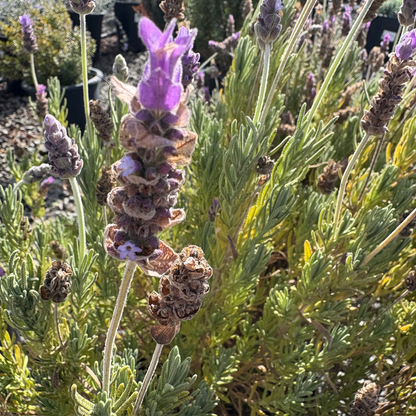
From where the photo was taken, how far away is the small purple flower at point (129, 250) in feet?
1.73

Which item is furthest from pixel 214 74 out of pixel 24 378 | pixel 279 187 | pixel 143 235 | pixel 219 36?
pixel 219 36

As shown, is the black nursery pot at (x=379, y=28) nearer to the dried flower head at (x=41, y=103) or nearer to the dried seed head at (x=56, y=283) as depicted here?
the dried flower head at (x=41, y=103)

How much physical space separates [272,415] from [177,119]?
1386mm

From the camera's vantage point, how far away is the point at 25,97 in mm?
4215

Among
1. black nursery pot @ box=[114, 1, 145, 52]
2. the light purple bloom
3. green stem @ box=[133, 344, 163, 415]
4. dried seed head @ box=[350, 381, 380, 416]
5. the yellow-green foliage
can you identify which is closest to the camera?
the light purple bloom

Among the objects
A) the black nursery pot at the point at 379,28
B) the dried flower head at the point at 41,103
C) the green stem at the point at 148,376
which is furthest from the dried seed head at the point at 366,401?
the black nursery pot at the point at 379,28

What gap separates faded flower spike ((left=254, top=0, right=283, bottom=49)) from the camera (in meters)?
0.91

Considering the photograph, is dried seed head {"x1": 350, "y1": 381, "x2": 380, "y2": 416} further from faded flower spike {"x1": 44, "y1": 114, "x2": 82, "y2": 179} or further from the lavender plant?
faded flower spike {"x1": 44, "y1": 114, "x2": 82, "y2": 179}

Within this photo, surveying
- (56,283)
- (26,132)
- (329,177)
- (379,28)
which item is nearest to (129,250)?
(56,283)

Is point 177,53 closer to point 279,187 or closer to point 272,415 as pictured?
point 279,187

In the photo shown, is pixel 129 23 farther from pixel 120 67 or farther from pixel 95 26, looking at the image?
pixel 120 67

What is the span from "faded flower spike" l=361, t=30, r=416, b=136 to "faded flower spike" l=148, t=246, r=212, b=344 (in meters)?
0.61

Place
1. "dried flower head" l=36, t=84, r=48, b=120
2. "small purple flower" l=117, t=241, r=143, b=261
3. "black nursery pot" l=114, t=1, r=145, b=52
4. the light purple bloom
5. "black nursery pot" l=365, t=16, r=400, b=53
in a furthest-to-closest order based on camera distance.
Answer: "black nursery pot" l=114, t=1, r=145, b=52 < "black nursery pot" l=365, t=16, r=400, b=53 < "dried flower head" l=36, t=84, r=48, b=120 < "small purple flower" l=117, t=241, r=143, b=261 < the light purple bloom

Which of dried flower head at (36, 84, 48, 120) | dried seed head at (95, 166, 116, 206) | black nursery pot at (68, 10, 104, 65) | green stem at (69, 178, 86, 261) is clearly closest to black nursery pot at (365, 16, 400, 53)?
black nursery pot at (68, 10, 104, 65)
